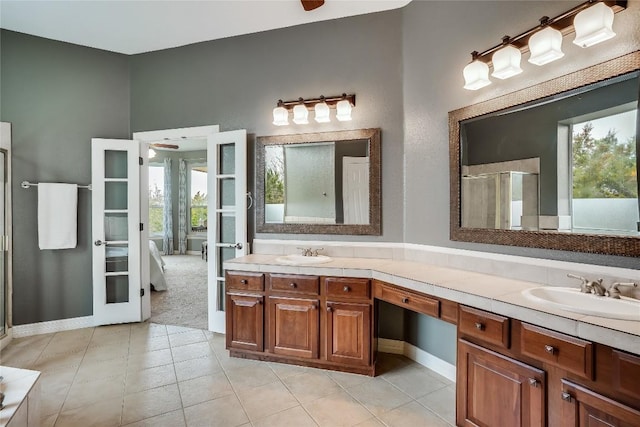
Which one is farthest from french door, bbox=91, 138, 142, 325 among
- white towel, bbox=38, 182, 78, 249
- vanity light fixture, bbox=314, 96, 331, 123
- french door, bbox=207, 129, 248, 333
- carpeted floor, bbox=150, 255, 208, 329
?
vanity light fixture, bbox=314, 96, 331, 123

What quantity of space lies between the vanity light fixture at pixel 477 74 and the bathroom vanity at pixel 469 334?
122 cm

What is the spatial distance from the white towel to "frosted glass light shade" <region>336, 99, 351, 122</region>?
280 centimetres

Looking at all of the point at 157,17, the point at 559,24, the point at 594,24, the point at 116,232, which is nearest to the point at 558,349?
the point at 594,24

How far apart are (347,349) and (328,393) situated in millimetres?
333

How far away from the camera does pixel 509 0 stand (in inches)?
81.0

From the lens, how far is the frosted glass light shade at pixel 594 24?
151 cm

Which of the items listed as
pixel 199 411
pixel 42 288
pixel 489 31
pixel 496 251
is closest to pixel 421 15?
pixel 489 31

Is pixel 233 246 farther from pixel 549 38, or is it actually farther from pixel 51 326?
pixel 549 38

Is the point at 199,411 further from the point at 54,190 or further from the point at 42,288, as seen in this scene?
the point at 54,190

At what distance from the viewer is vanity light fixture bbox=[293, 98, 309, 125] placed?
9.78 ft

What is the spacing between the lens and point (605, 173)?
1.65 m

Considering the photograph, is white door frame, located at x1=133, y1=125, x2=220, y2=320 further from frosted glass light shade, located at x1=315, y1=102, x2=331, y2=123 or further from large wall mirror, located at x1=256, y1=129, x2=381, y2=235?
frosted glass light shade, located at x1=315, y1=102, x2=331, y2=123

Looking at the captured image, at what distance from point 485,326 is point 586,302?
48 cm

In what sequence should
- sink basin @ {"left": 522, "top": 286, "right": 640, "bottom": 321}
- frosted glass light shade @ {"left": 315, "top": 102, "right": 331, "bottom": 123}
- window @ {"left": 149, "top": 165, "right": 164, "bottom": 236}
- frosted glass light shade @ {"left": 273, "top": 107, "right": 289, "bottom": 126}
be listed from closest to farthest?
1. sink basin @ {"left": 522, "top": 286, "right": 640, "bottom": 321}
2. frosted glass light shade @ {"left": 315, "top": 102, "right": 331, "bottom": 123}
3. frosted glass light shade @ {"left": 273, "top": 107, "right": 289, "bottom": 126}
4. window @ {"left": 149, "top": 165, "right": 164, "bottom": 236}
